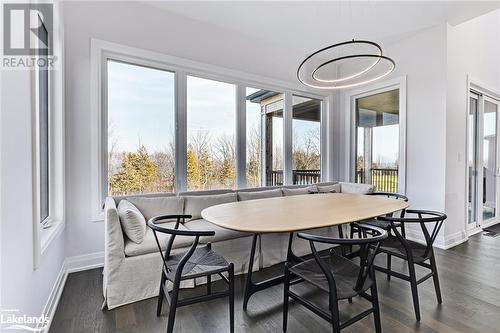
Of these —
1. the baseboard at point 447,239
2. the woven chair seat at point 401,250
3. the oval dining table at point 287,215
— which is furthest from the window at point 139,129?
the baseboard at point 447,239

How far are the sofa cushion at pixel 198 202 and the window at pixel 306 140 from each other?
1943 mm

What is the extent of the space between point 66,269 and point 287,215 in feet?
8.04

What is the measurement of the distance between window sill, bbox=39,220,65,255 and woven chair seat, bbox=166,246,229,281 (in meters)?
0.93

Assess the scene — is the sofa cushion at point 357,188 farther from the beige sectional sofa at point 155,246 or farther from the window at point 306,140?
the beige sectional sofa at point 155,246

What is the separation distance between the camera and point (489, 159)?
4.66 metres

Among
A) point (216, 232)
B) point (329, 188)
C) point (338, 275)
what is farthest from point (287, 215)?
point (329, 188)

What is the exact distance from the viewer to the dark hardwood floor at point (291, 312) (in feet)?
5.82

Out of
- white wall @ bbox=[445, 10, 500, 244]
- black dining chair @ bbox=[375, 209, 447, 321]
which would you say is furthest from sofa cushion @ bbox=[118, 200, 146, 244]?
white wall @ bbox=[445, 10, 500, 244]

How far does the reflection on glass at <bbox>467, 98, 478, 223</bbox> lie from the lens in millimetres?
4090

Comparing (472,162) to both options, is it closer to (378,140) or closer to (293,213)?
(378,140)

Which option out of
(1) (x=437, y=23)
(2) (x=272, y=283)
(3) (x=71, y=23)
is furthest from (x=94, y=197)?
(1) (x=437, y=23)

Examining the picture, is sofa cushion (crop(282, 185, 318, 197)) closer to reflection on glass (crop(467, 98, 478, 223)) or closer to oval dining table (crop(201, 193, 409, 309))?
oval dining table (crop(201, 193, 409, 309))

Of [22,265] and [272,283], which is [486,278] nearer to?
[272,283]

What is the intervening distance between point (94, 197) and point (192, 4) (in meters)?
2.66
